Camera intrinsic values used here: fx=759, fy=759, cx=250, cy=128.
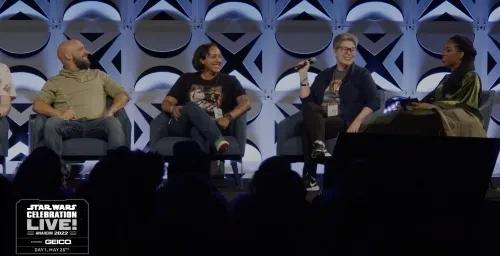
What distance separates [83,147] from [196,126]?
36.5 inches

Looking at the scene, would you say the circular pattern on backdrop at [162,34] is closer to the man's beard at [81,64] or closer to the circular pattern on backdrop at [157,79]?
the circular pattern on backdrop at [157,79]

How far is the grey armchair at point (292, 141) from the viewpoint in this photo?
6.26 m

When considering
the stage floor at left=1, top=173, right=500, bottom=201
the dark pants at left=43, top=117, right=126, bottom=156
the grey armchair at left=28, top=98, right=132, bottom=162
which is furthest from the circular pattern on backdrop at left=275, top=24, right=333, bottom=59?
the grey armchair at left=28, top=98, right=132, bottom=162

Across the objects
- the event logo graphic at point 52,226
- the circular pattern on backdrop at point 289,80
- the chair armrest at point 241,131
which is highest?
the circular pattern on backdrop at point 289,80

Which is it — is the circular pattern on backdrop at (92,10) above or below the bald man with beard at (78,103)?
above

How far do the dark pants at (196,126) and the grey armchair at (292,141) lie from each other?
0.58 m

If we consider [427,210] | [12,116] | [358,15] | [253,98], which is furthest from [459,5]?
[427,210]

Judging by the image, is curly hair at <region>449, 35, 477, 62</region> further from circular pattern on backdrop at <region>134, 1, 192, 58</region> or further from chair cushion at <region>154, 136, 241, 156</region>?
circular pattern on backdrop at <region>134, 1, 192, 58</region>

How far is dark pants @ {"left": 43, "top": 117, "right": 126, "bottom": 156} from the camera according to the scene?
6.05m

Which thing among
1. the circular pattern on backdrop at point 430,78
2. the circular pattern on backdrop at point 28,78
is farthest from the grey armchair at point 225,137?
the circular pattern on backdrop at point 430,78

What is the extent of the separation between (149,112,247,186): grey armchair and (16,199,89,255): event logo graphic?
3298mm

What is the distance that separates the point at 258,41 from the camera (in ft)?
25.1

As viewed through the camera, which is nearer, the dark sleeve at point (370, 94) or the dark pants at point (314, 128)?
the dark pants at point (314, 128)

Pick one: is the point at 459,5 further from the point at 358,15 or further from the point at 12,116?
the point at 12,116
